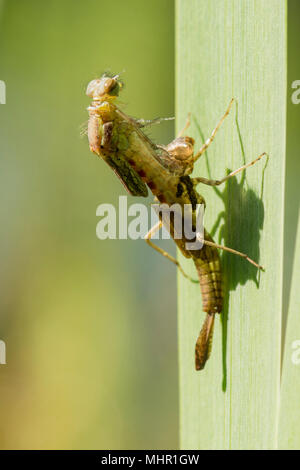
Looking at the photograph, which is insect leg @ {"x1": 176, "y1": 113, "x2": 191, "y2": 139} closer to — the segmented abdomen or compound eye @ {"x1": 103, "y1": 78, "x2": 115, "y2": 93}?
compound eye @ {"x1": 103, "y1": 78, "x2": 115, "y2": 93}

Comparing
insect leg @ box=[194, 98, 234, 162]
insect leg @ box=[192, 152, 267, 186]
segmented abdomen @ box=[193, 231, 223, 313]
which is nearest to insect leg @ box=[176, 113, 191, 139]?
insect leg @ box=[194, 98, 234, 162]

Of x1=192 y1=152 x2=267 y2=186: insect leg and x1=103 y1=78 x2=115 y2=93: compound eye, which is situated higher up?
x1=103 y1=78 x2=115 y2=93: compound eye

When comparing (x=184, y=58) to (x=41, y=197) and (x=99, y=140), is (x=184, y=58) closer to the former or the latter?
(x=99, y=140)

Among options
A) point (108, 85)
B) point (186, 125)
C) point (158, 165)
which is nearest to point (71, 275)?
point (158, 165)

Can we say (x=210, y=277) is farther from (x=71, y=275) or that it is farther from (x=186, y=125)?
(x=71, y=275)

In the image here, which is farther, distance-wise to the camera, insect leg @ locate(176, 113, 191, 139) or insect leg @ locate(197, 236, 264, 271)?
insect leg @ locate(176, 113, 191, 139)

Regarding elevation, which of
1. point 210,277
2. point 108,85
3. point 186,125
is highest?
point 108,85
